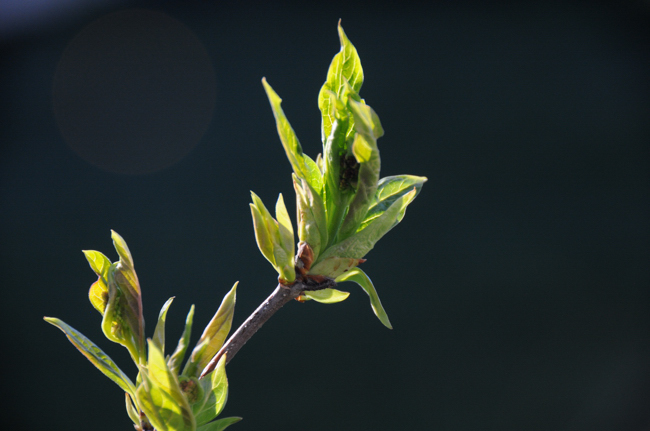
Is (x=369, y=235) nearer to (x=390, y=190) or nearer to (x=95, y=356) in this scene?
(x=390, y=190)

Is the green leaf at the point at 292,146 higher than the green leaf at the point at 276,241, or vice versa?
the green leaf at the point at 292,146

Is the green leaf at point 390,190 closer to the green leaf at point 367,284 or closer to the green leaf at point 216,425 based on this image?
the green leaf at point 367,284

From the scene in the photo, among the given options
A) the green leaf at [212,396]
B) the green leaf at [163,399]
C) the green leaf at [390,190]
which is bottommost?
the green leaf at [212,396]

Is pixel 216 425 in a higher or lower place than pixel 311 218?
lower

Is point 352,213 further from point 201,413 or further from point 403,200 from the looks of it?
point 201,413

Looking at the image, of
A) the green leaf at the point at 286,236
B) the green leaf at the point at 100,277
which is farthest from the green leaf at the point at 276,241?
the green leaf at the point at 100,277

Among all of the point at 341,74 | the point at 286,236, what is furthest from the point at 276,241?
the point at 341,74
